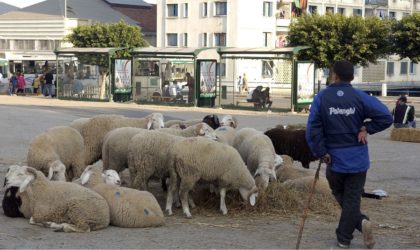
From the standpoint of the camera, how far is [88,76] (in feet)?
134

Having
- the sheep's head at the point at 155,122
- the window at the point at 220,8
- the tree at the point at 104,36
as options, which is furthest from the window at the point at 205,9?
the sheep's head at the point at 155,122

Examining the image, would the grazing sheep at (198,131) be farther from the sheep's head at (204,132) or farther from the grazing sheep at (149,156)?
the grazing sheep at (149,156)

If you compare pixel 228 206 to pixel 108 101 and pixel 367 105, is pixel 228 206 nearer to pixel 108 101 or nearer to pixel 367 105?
pixel 367 105

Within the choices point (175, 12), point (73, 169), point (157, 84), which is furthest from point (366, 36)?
point (73, 169)

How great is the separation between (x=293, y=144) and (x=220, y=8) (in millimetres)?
56577

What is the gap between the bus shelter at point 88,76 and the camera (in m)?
39.1

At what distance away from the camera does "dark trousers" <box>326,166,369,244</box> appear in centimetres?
788

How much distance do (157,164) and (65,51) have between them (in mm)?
32029

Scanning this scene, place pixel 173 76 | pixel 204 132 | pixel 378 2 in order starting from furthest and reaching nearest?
pixel 378 2
pixel 173 76
pixel 204 132

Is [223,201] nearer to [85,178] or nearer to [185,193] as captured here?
[185,193]

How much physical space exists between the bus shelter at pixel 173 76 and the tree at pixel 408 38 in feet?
61.1

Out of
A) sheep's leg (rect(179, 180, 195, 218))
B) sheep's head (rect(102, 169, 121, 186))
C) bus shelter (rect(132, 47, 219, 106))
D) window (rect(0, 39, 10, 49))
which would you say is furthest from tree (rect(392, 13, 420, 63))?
window (rect(0, 39, 10, 49))

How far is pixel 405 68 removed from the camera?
279 feet

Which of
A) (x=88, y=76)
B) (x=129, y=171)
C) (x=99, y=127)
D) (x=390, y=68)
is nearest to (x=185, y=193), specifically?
(x=129, y=171)
